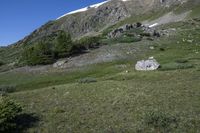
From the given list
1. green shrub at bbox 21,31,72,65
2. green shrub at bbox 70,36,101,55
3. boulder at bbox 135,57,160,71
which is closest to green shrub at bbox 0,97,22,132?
boulder at bbox 135,57,160,71

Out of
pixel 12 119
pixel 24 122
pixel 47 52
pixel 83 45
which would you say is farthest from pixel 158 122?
pixel 83 45

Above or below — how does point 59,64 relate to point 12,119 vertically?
above

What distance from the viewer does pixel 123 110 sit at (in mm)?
24594

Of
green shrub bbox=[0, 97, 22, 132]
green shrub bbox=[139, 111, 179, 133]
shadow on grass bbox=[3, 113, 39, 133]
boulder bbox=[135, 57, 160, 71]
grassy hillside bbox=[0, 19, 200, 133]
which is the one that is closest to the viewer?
green shrub bbox=[139, 111, 179, 133]

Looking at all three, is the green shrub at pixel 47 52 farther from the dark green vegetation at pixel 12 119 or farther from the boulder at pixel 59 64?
the dark green vegetation at pixel 12 119

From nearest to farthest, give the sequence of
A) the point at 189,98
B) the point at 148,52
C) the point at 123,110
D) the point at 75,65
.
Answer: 1. the point at 123,110
2. the point at 189,98
3. the point at 75,65
4. the point at 148,52

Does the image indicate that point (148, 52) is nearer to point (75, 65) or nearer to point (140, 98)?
point (75, 65)

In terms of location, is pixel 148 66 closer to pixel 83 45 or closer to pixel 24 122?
pixel 24 122

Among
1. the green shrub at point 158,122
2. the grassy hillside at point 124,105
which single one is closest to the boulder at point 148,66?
the grassy hillside at point 124,105

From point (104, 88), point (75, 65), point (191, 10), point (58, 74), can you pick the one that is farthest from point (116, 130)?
point (191, 10)

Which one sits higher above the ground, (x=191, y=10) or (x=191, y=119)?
(x=191, y=10)

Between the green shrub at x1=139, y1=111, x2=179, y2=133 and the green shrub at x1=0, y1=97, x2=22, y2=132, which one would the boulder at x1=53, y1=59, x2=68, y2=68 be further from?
the green shrub at x1=139, y1=111, x2=179, y2=133

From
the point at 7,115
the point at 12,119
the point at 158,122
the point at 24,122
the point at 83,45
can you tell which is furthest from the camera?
the point at 83,45

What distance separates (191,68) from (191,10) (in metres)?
166
